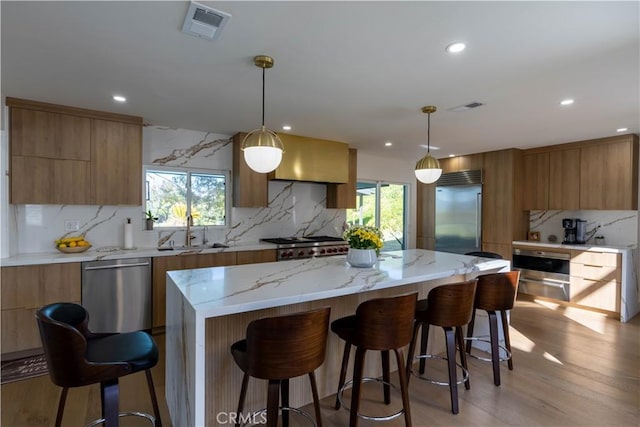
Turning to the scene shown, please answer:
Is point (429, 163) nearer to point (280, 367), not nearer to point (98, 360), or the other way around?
point (280, 367)

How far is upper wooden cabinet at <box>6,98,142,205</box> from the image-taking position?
3127mm

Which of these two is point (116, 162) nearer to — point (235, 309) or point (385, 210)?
point (235, 309)

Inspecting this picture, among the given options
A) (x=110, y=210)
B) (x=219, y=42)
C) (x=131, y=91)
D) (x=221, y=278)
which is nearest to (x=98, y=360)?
(x=221, y=278)

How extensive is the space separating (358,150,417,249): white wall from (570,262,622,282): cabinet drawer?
8.76 feet

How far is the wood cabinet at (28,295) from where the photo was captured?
2930 millimetres

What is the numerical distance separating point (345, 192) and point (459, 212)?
2.22 metres

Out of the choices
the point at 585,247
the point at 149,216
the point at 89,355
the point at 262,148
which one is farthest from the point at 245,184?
the point at 585,247

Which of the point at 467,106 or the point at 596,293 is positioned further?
the point at 596,293

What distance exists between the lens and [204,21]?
1.80m

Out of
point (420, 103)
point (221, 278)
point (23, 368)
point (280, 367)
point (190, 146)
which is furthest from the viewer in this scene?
point (190, 146)

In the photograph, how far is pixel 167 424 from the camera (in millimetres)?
2113

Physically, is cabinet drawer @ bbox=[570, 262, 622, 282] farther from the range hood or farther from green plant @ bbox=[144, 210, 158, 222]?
green plant @ bbox=[144, 210, 158, 222]

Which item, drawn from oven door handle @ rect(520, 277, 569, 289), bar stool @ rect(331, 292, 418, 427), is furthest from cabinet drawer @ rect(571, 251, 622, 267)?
bar stool @ rect(331, 292, 418, 427)

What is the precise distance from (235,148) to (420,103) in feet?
8.17
